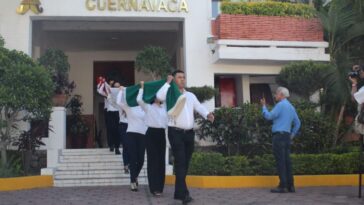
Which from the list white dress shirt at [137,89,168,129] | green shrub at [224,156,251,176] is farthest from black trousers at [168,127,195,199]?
green shrub at [224,156,251,176]

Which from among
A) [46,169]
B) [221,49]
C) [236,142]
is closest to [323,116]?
[236,142]

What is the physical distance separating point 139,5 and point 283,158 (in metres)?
6.55

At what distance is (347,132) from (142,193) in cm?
624

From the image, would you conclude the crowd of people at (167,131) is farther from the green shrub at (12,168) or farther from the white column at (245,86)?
the white column at (245,86)

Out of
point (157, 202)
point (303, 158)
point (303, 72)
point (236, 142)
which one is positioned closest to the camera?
point (157, 202)

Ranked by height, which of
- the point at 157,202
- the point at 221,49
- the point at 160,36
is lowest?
the point at 157,202

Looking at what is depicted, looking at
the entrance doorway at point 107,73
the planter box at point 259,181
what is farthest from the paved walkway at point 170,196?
the entrance doorway at point 107,73

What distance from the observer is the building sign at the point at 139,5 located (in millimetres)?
13102

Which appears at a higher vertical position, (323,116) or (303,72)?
(303,72)

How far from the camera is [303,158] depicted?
10.4 meters

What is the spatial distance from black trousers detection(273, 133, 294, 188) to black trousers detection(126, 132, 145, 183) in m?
2.27

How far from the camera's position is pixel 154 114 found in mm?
7633

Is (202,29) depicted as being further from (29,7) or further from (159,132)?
(159,132)

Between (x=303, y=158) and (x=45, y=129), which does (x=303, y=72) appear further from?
(x=45, y=129)
